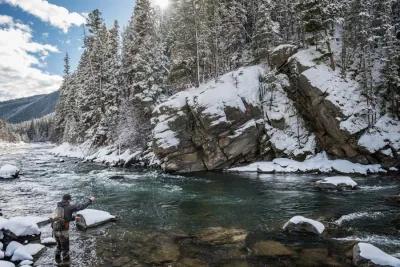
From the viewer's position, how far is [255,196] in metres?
22.0

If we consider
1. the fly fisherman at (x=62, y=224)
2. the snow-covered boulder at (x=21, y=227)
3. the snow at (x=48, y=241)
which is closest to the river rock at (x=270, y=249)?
the fly fisherman at (x=62, y=224)

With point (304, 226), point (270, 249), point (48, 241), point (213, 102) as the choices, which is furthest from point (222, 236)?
point (213, 102)

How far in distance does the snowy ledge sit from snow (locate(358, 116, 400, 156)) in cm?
173

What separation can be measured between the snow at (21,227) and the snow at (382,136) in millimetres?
26580

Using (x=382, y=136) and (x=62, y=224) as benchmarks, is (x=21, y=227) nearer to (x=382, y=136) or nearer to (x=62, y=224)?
(x=62, y=224)

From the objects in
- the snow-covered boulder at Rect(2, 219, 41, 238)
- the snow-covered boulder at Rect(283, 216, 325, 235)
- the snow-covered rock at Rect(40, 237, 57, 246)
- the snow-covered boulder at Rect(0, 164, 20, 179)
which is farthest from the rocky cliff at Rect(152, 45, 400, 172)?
the snow-covered rock at Rect(40, 237, 57, 246)

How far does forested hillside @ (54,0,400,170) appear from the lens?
3253 centimetres

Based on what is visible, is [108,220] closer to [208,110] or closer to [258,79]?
[208,110]

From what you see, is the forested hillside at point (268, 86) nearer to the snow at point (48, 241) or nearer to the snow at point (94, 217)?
the snow at point (94, 217)

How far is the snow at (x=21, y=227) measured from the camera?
13391 mm

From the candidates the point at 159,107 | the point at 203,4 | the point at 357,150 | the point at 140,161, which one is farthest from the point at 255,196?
the point at 203,4

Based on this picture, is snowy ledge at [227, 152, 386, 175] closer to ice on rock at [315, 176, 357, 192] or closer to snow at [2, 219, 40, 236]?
ice on rock at [315, 176, 357, 192]

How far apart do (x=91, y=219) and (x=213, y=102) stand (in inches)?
868

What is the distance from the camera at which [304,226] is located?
46.2 feet
